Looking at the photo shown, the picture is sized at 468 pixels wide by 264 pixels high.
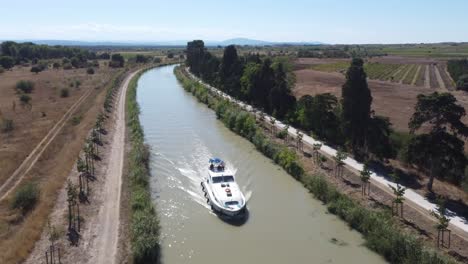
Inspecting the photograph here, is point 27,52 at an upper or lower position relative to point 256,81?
upper

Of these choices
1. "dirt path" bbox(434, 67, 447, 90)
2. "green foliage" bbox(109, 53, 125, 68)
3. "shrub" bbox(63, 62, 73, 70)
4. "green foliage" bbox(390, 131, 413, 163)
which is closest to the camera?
"green foliage" bbox(390, 131, 413, 163)

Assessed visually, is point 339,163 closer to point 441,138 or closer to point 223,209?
point 441,138

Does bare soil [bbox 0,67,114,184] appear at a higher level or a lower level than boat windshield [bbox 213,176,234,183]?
higher

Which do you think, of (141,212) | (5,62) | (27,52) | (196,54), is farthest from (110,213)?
(27,52)

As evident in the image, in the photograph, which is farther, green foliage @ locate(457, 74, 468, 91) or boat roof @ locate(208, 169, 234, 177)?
green foliage @ locate(457, 74, 468, 91)

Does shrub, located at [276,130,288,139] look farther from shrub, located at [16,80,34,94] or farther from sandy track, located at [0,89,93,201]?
shrub, located at [16,80,34,94]

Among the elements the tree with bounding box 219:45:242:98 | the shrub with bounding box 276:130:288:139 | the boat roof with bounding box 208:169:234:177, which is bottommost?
the boat roof with bounding box 208:169:234:177

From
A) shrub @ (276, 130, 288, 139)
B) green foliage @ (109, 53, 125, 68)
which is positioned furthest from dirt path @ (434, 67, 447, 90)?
green foliage @ (109, 53, 125, 68)

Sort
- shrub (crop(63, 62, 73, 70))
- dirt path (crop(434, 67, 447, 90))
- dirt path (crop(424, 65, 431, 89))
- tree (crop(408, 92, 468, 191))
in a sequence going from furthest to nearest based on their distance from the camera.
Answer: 1. shrub (crop(63, 62, 73, 70))
2. dirt path (crop(424, 65, 431, 89))
3. dirt path (crop(434, 67, 447, 90))
4. tree (crop(408, 92, 468, 191))

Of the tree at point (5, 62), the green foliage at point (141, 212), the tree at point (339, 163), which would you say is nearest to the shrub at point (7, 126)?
the green foliage at point (141, 212)
